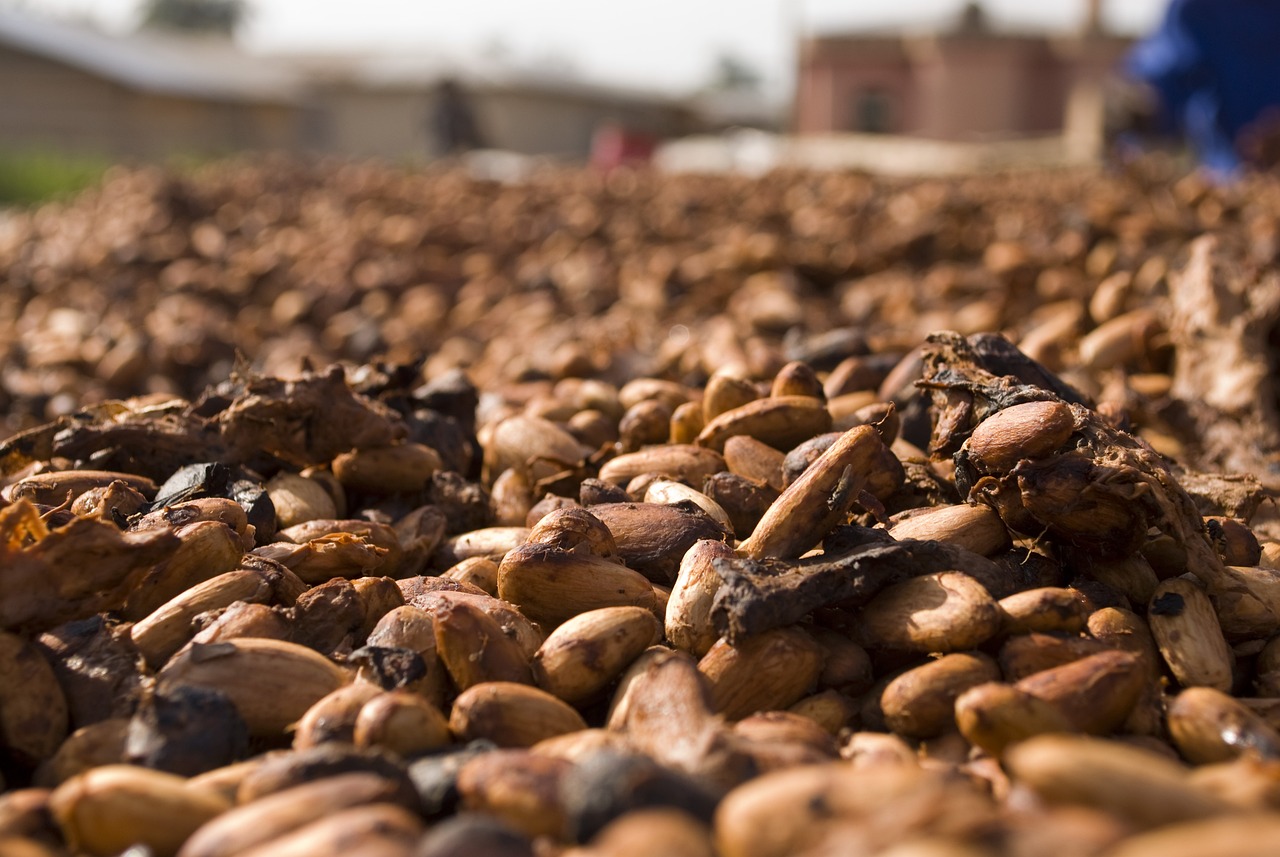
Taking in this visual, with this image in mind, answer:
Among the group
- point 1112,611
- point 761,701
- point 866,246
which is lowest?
point 761,701

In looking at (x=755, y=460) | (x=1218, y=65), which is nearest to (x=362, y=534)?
(x=755, y=460)

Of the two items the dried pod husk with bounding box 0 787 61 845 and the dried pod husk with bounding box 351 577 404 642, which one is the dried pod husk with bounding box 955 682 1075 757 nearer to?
the dried pod husk with bounding box 351 577 404 642

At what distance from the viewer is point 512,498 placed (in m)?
2.80

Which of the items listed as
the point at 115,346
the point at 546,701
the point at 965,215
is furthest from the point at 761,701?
the point at 965,215

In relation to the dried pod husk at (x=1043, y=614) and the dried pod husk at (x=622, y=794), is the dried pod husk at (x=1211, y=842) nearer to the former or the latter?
the dried pod husk at (x=622, y=794)

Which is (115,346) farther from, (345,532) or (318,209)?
(318,209)

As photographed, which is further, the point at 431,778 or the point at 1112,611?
the point at 1112,611

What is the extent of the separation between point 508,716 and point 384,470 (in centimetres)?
114

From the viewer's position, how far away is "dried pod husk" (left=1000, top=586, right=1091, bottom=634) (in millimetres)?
1864

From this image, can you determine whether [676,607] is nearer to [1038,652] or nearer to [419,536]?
[1038,652]

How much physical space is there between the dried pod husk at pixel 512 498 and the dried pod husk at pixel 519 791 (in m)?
1.17

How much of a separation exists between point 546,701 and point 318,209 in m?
7.86

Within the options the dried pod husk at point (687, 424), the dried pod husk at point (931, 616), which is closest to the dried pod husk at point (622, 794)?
the dried pod husk at point (931, 616)

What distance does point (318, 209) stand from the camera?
8.96 m
